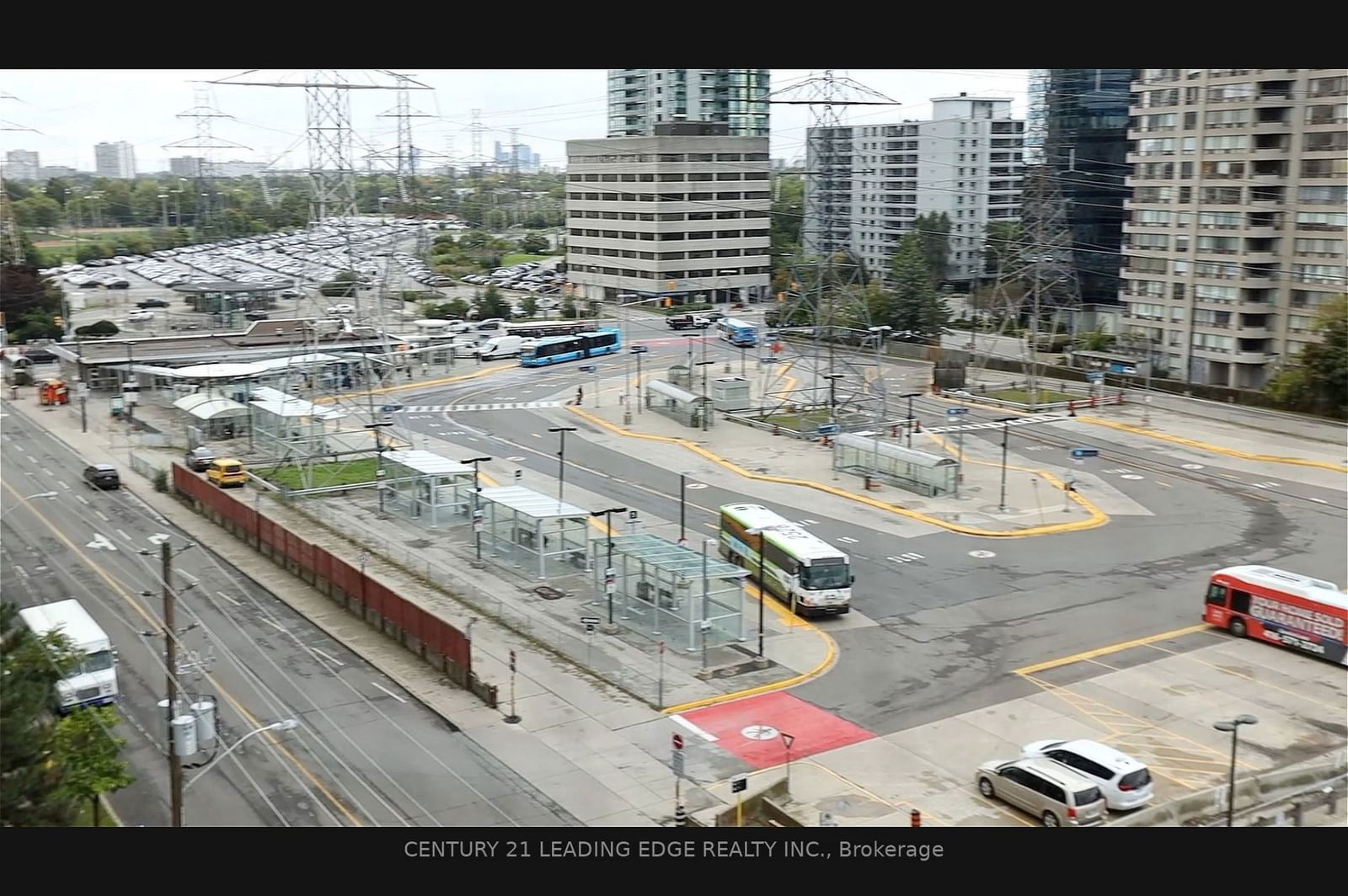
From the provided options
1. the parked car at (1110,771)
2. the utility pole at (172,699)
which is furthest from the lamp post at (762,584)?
the utility pole at (172,699)

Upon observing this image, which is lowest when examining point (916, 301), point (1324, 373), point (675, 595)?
point (675, 595)

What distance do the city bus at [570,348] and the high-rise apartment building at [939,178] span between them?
13527mm

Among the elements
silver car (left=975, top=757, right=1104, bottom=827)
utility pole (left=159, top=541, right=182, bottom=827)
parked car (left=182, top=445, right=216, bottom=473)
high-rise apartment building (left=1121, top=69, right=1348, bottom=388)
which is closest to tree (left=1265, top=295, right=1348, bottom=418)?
high-rise apartment building (left=1121, top=69, right=1348, bottom=388)

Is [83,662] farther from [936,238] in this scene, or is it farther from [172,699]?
[936,238]

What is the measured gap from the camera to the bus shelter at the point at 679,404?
33062 mm

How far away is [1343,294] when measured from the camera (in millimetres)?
32094

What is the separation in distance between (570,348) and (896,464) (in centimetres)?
2322

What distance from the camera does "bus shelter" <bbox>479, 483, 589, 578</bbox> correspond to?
2011 cm

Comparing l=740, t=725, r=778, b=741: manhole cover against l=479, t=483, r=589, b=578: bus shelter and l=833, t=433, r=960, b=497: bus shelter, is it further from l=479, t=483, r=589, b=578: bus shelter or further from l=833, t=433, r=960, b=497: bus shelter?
l=833, t=433, r=960, b=497: bus shelter

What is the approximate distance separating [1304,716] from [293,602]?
13.9 meters

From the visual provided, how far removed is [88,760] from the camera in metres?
11.3

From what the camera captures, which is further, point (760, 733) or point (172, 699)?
point (760, 733)

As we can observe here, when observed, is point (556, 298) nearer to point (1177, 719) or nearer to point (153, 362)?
point (153, 362)

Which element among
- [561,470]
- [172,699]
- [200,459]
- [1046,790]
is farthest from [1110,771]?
[200,459]
